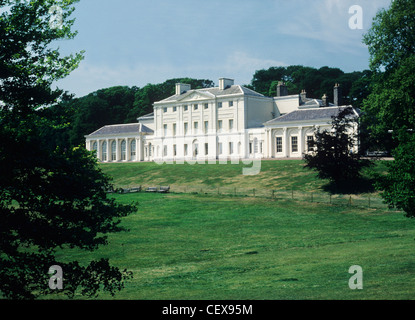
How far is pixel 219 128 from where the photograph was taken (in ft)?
302

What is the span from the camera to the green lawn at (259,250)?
58.5 feet

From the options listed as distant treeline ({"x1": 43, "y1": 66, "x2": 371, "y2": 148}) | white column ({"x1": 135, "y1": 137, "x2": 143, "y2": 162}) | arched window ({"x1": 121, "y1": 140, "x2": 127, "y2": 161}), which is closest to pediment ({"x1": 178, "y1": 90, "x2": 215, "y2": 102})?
white column ({"x1": 135, "y1": 137, "x2": 143, "y2": 162})

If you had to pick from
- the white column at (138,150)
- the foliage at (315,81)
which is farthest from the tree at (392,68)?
the white column at (138,150)

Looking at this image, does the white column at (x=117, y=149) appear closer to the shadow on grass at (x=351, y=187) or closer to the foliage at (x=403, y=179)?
the shadow on grass at (x=351, y=187)

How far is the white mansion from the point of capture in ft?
255

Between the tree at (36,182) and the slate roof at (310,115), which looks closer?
the tree at (36,182)

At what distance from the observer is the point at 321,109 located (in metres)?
75.8

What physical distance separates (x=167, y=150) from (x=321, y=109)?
32685 millimetres

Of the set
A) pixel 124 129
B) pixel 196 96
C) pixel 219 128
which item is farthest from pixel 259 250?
pixel 124 129

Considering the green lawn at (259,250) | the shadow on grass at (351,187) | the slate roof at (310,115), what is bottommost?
the green lawn at (259,250)

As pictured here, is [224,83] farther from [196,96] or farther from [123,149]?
[123,149]

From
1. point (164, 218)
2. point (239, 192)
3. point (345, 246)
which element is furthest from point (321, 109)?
point (345, 246)

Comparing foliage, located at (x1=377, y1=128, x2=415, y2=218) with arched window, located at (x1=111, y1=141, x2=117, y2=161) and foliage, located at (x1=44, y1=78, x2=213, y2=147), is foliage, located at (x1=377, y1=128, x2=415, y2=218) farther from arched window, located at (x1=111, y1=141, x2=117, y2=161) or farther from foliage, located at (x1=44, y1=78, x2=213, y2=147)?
foliage, located at (x1=44, y1=78, x2=213, y2=147)

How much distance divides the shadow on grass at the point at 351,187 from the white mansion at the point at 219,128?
26163 mm
